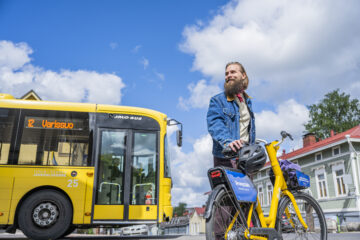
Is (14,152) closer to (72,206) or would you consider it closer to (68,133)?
(68,133)

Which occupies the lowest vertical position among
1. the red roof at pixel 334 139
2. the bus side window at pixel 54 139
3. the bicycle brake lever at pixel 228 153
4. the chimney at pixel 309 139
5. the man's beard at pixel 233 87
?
the bicycle brake lever at pixel 228 153

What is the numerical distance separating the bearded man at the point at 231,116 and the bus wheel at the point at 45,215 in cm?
610

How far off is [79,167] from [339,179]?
19614 mm

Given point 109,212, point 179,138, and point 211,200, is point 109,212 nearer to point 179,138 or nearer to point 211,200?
point 179,138

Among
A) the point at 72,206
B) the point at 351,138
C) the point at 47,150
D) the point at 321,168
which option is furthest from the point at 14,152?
the point at 321,168

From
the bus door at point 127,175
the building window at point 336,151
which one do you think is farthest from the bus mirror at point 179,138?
the building window at point 336,151

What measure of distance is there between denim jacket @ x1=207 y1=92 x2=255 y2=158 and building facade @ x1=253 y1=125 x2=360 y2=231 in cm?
1751

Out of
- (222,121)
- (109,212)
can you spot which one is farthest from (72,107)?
(222,121)

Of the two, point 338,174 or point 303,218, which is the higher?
point 338,174

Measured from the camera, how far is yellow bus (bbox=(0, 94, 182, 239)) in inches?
328

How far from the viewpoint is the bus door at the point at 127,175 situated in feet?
29.2

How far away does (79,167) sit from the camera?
346 inches

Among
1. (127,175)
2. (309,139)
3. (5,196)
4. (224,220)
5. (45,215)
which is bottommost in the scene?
(224,220)

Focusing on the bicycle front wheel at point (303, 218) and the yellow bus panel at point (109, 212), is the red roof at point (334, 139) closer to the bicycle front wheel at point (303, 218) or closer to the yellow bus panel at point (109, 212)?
the yellow bus panel at point (109, 212)
